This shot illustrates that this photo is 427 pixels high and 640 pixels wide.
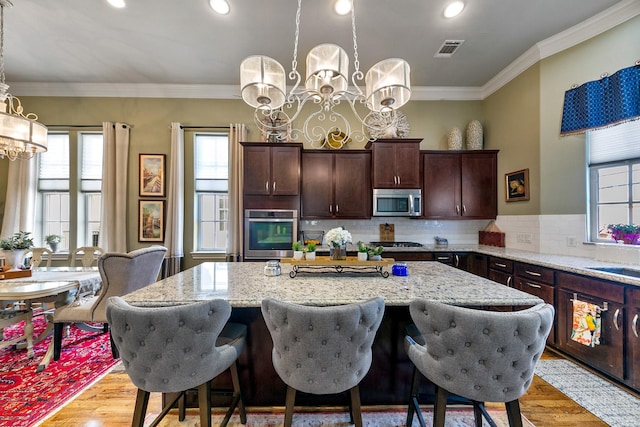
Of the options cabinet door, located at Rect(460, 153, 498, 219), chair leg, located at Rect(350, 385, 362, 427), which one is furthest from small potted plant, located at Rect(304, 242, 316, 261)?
cabinet door, located at Rect(460, 153, 498, 219)

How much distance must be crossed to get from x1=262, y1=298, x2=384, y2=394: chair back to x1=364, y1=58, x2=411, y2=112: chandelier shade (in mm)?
1345

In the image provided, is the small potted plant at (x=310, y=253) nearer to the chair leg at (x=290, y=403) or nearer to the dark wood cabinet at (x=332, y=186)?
the chair leg at (x=290, y=403)

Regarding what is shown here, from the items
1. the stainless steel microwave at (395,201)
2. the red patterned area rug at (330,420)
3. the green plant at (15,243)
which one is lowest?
the red patterned area rug at (330,420)

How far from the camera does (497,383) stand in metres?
1.14

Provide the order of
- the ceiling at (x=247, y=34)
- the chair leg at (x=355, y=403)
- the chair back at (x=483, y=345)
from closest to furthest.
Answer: the chair back at (x=483, y=345), the chair leg at (x=355, y=403), the ceiling at (x=247, y=34)

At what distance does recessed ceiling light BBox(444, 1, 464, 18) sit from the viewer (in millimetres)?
2594

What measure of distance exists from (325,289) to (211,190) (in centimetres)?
Answer: 345

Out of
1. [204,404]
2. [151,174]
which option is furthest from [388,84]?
[151,174]

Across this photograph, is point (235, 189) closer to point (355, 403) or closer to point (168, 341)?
point (168, 341)

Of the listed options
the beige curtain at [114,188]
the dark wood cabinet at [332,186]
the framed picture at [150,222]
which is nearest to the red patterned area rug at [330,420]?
the dark wood cabinet at [332,186]

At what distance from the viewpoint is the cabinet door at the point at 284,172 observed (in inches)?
153

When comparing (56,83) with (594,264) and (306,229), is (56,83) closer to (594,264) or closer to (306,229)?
(306,229)

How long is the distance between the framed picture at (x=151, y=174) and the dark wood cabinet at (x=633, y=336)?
Answer: 5.53 meters

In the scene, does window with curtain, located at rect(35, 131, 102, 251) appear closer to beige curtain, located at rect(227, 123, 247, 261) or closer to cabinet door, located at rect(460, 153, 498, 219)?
beige curtain, located at rect(227, 123, 247, 261)
